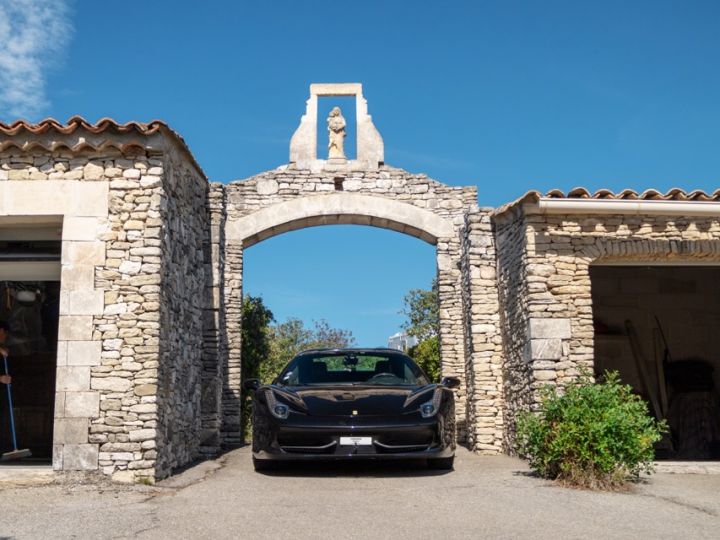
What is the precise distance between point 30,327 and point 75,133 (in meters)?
3.17

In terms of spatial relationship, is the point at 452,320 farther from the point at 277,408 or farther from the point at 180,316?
the point at 277,408

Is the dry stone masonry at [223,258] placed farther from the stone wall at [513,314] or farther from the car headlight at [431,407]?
the car headlight at [431,407]

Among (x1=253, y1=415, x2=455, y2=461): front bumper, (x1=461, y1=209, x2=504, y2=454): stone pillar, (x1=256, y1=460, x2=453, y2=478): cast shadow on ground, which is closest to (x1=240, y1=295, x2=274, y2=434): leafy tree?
(x1=461, y1=209, x2=504, y2=454): stone pillar

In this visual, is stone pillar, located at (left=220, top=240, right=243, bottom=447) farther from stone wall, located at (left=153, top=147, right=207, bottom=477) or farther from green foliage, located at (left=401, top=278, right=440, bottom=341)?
green foliage, located at (left=401, top=278, right=440, bottom=341)

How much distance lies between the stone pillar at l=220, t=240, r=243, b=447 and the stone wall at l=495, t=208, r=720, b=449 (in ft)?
14.7

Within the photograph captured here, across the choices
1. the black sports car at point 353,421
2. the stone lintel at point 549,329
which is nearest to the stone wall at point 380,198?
the stone lintel at point 549,329

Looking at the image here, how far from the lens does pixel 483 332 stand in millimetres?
10297

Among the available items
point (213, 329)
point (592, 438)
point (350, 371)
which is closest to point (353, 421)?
point (350, 371)

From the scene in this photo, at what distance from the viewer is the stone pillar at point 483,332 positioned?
397 inches

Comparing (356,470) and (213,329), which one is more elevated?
(213,329)

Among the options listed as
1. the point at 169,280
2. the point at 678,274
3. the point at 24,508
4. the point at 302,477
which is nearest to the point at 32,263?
the point at 169,280

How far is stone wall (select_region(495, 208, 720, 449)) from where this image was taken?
851cm

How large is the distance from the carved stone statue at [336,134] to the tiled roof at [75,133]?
16.2ft

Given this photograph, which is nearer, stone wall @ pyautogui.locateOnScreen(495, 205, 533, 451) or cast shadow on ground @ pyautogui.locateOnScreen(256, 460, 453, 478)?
cast shadow on ground @ pyautogui.locateOnScreen(256, 460, 453, 478)
